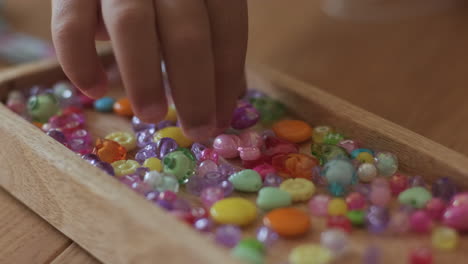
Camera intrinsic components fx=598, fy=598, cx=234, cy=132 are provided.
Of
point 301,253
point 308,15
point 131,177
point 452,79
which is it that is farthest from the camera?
point 308,15

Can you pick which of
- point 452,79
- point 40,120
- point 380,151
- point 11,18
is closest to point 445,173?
point 380,151

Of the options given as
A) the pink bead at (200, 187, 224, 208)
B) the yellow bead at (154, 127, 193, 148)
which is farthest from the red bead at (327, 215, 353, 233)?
the yellow bead at (154, 127, 193, 148)

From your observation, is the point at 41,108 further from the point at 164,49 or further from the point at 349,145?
the point at 349,145

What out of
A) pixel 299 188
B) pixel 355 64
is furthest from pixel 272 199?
pixel 355 64

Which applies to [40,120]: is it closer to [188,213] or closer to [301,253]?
[188,213]

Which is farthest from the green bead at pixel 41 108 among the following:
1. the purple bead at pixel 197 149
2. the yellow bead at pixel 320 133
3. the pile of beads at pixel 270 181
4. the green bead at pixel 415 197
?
the green bead at pixel 415 197
